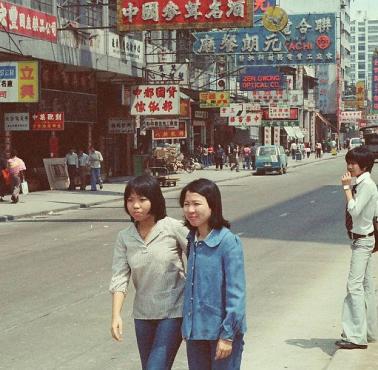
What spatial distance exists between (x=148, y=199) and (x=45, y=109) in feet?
105

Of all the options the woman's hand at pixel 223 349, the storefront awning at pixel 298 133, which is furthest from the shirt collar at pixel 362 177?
the storefront awning at pixel 298 133

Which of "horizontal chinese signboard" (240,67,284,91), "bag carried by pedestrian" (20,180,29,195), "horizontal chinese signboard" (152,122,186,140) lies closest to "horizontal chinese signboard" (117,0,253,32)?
"bag carried by pedestrian" (20,180,29,195)

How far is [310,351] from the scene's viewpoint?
8.01 metres

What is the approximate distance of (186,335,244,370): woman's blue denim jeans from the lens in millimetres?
4816

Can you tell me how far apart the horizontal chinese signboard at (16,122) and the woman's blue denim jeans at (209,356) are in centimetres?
2856

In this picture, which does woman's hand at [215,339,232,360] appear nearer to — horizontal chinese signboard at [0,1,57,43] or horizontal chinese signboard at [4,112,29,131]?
horizontal chinese signboard at [0,1,57,43]

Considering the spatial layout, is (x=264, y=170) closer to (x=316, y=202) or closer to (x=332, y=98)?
(x=316, y=202)

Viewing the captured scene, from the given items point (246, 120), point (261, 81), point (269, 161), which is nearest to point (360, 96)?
point (246, 120)

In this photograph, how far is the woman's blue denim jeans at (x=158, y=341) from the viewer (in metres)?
5.03

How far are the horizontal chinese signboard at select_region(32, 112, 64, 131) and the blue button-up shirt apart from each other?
2959 cm

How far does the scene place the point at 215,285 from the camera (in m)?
4.80

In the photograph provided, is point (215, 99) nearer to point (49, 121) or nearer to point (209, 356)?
point (49, 121)

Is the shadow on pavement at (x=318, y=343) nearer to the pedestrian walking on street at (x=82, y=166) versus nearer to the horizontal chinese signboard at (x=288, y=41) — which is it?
the pedestrian walking on street at (x=82, y=166)

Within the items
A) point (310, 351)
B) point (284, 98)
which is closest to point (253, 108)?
point (284, 98)
